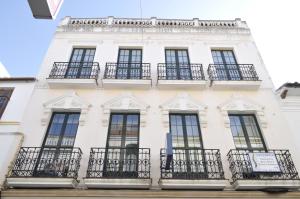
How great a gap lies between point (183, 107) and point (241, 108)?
2226 mm

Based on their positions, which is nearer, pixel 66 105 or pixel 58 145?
pixel 58 145

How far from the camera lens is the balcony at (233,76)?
1027 centimetres

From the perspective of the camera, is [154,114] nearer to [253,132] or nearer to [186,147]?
[186,147]

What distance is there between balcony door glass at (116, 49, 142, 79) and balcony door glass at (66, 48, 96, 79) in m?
1.28

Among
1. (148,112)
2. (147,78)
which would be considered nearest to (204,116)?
(148,112)

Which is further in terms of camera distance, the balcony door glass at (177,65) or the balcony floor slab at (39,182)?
the balcony door glass at (177,65)

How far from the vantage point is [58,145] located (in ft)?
29.0

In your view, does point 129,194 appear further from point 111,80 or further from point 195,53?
point 195,53

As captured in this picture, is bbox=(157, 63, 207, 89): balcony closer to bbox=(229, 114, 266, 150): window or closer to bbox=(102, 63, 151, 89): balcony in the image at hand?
bbox=(102, 63, 151, 89): balcony

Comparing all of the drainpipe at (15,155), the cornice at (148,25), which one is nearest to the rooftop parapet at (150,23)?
the cornice at (148,25)

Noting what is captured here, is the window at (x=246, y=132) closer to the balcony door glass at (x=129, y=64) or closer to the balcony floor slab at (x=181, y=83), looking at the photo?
the balcony floor slab at (x=181, y=83)

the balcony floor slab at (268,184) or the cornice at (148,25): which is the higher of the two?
the cornice at (148,25)

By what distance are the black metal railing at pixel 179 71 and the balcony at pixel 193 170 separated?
329 centimetres

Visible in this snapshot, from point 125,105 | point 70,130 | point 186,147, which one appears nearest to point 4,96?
point 70,130
